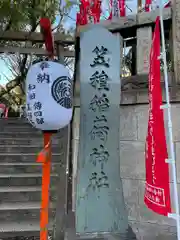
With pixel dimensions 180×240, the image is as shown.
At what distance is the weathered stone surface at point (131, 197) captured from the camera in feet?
12.7

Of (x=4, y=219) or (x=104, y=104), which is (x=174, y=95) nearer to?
(x=104, y=104)

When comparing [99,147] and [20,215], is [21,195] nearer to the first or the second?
[20,215]

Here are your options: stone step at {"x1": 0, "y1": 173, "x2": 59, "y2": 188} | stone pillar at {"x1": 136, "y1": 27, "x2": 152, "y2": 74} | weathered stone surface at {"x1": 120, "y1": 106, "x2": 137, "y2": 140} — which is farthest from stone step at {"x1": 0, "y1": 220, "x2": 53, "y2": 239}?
stone pillar at {"x1": 136, "y1": 27, "x2": 152, "y2": 74}

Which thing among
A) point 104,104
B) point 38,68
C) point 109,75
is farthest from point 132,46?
point 38,68

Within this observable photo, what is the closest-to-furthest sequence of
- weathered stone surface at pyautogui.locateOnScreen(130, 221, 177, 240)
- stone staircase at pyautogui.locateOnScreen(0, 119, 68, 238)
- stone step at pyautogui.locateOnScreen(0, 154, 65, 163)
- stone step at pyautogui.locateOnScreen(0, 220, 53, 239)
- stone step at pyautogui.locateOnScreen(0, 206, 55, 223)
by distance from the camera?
weathered stone surface at pyautogui.locateOnScreen(130, 221, 177, 240)
stone step at pyautogui.locateOnScreen(0, 220, 53, 239)
stone staircase at pyautogui.locateOnScreen(0, 119, 68, 238)
stone step at pyautogui.locateOnScreen(0, 206, 55, 223)
stone step at pyautogui.locateOnScreen(0, 154, 65, 163)

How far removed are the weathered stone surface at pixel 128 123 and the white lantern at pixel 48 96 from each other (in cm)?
129

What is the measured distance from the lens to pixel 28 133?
27.2 feet

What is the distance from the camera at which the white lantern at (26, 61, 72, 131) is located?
2.90m

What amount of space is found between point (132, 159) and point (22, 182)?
105 inches

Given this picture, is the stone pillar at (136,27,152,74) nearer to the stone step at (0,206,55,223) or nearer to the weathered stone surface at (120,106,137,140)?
the weathered stone surface at (120,106,137,140)

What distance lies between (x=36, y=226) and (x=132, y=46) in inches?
136

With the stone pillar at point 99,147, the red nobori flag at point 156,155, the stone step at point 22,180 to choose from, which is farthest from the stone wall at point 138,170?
the stone step at point 22,180

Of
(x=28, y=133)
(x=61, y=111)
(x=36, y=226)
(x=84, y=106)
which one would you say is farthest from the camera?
(x=28, y=133)

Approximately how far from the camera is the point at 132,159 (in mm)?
3971
